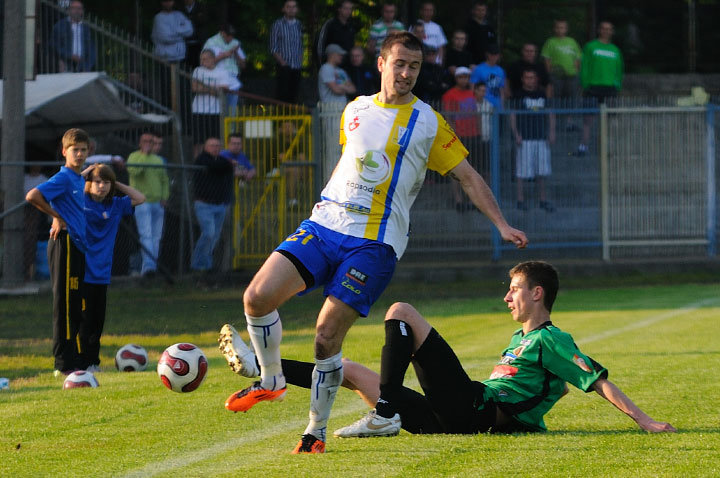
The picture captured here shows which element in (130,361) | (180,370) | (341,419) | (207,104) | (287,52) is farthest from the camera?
(287,52)

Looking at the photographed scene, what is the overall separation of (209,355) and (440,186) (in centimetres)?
1070

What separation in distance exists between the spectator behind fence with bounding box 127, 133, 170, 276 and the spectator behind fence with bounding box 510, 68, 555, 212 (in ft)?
21.8

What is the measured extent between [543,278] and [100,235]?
512cm

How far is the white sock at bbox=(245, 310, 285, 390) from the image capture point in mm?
6293

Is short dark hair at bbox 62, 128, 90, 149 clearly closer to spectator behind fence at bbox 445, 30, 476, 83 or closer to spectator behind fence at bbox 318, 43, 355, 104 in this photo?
spectator behind fence at bbox 318, 43, 355, 104

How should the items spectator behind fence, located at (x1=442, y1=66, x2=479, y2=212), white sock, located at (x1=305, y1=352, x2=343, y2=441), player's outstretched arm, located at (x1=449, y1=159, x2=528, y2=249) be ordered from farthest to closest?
spectator behind fence, located at (x1=442, y1=66, x2=479, y2=212) → player's outstretched arm, located at (x1=449, y1=159, x2=528, y2=249) → white sock, located at (x1=305, y1=352, x2=343, y2=441)

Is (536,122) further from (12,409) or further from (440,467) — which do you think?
(440,467)

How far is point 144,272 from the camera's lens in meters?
17.6

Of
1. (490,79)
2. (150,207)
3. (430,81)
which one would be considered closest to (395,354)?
(150,207)

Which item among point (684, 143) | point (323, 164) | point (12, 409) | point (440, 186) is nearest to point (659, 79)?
point (684, 143)

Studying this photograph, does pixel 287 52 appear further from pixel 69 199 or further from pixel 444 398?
→ pixel 444 398

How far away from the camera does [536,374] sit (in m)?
6.60

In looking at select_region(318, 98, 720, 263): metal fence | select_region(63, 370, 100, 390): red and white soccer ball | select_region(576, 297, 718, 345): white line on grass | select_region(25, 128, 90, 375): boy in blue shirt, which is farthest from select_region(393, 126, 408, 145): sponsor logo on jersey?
select_region(318, 98, 720, 263): metal fence

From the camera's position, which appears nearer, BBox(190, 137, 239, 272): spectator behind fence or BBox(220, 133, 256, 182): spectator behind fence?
BBox(190, 137, 239, 272): spectator behind fence
